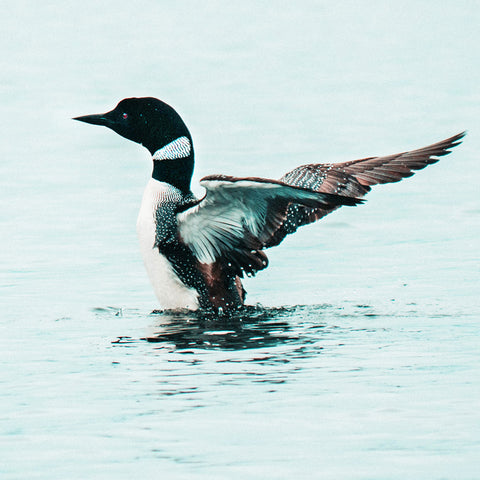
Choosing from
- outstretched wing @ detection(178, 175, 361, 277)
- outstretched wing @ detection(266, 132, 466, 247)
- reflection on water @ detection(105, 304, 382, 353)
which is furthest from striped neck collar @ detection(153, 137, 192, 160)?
reflection on water @ detection(105, 304, 382, 353)

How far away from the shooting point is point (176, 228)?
779 centimetres

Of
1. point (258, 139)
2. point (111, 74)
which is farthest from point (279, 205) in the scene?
point (111, 74)

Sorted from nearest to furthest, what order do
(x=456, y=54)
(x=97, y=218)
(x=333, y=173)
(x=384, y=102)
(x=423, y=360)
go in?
(x=423, y=360), (x=333, y=173), (x=97, y=218), (x=384, y=102), (x=456, y=54)

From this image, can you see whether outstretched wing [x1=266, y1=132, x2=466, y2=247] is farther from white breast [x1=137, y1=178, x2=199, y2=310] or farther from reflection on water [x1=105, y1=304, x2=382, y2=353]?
white breast [x1=137, y1=178, x2=199, y2=310]

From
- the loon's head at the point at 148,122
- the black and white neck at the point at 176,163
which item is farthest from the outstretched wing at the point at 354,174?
the loon's head at the point at 148,122

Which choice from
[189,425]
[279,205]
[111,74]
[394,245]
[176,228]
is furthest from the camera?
[111,74]

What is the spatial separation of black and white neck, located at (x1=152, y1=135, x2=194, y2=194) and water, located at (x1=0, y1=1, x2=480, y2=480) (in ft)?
2.60

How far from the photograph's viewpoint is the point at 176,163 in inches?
321

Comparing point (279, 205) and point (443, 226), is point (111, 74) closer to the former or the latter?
point (443, 226)

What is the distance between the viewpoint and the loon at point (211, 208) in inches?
283

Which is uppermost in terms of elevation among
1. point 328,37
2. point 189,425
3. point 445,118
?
point 328,37

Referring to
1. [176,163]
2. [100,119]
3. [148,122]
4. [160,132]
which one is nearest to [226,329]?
[176,163]

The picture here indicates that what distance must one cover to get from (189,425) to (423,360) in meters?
1.50

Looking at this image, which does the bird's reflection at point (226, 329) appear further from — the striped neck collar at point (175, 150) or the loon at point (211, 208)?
the striped neck collar at point (175, 150)
